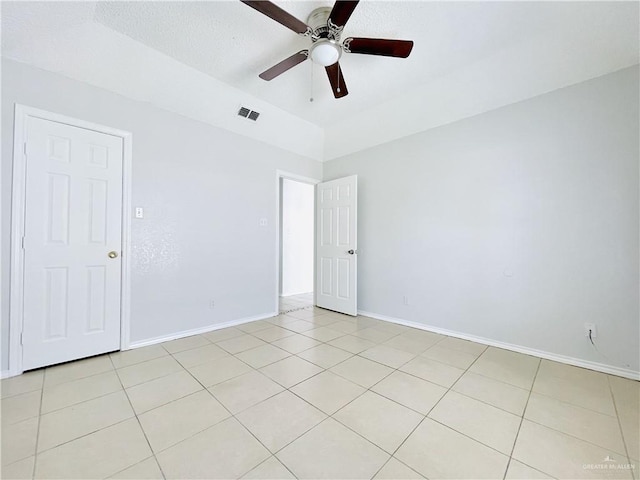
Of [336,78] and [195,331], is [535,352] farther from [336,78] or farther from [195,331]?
[195,331]

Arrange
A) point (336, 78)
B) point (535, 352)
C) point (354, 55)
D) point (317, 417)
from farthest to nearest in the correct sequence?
point (535, 352), point (354, 55), point (336, 78), point (317, 417)

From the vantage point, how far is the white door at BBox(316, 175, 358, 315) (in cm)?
396

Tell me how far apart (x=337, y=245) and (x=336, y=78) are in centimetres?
237

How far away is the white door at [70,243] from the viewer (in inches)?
87.4

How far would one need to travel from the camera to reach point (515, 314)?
2.72 m

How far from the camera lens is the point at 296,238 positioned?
610cm

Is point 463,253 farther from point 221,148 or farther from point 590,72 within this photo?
point 221,148

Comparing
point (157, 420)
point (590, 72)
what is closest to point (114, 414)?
point (157, 420)

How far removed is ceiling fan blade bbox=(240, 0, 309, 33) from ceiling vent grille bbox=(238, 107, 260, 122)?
159 centimetres

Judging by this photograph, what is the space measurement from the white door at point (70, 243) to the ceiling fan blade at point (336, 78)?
2.17m

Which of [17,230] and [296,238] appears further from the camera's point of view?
[296,238]

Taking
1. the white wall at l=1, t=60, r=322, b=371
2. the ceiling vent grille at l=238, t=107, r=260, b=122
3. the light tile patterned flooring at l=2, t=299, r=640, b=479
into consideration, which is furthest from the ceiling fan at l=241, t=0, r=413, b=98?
the light tile patterned flooring at l=2, t=299, r=640, b=479

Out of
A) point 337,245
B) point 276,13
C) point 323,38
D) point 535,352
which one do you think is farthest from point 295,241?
point 276,13

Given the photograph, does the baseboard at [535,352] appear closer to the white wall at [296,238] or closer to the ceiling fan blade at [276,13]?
the white wall at [296,238]
